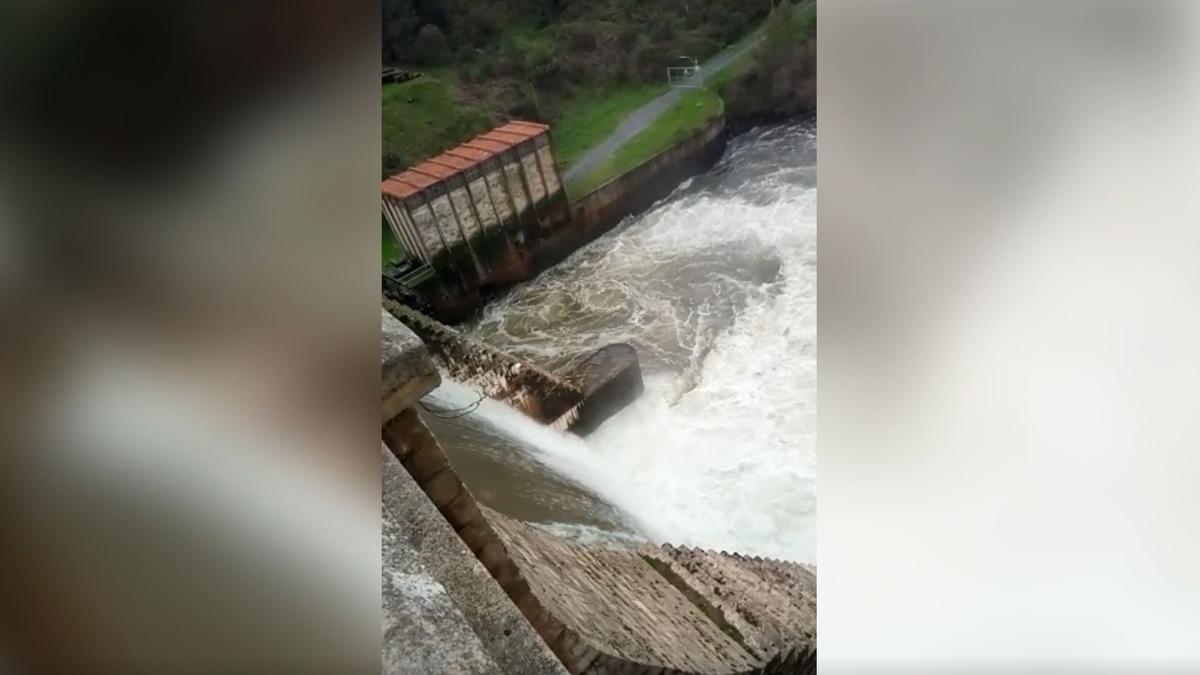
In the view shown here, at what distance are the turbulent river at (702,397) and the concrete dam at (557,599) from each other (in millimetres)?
48

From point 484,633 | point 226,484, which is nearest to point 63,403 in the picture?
point 226,484

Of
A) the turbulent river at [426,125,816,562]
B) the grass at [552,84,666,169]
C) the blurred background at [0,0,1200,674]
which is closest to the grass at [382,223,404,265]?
the blurred background at [0,0,1200,674]

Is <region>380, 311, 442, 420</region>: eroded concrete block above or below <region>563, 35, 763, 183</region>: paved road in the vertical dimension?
below

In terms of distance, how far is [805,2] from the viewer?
1476 millimetres

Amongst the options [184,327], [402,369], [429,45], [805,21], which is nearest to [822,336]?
[805,21]

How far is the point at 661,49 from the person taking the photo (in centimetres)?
151

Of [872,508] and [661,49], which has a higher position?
[661,49]

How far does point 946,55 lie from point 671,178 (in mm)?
607

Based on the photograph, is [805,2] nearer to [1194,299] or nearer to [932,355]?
[932,355]

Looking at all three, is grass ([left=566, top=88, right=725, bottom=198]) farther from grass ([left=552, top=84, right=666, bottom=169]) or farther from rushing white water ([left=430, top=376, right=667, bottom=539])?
rushing white water ([left=430, top=376, right=667, bottom=539])

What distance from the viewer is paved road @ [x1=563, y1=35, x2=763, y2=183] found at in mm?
1502

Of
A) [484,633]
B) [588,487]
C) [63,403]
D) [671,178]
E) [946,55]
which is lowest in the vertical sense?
[484,633]

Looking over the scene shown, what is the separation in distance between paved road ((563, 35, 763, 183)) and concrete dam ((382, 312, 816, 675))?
16.1 inches

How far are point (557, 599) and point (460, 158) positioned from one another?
3.06 feet
